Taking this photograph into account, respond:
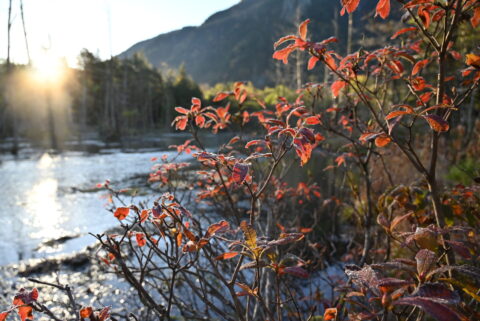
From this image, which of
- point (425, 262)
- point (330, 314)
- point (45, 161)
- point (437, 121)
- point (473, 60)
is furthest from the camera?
point (45, 161)

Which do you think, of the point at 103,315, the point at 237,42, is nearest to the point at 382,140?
the point at 103,315

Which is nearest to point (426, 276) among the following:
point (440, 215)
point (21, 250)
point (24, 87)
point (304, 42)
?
point (440, 215)

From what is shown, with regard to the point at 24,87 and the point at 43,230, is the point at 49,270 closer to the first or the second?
the point at 43,230

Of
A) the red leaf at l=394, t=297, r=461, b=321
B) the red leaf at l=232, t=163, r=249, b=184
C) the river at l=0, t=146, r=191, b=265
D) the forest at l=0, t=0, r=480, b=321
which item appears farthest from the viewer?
the river at l=0, t=146, r=191, b=265

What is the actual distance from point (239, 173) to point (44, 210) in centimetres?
573

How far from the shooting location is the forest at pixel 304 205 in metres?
0.85

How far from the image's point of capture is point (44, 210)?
5363 mm

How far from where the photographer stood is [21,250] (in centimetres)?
382

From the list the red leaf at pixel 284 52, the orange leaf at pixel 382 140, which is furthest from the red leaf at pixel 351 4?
the orange leaf at pixel 382 140

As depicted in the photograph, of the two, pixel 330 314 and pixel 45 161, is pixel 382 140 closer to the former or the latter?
pixel 330 314

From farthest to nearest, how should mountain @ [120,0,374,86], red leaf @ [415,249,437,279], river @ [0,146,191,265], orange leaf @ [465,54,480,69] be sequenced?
1. mountain @ [120,0,374,86]
2. river @ [0,146,191,265]
3. orange leaf @ [465,54,480,69]
4. red leaf @ [415,249,437,279]

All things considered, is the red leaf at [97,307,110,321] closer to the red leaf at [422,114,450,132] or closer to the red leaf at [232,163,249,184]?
the red leaf at [232,163,249,184]

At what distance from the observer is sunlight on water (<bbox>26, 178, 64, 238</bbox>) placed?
4.46 metres

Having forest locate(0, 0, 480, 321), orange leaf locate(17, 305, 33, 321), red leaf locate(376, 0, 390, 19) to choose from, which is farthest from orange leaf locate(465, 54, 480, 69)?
orange leaf locate(17, 305, 33, 321)
